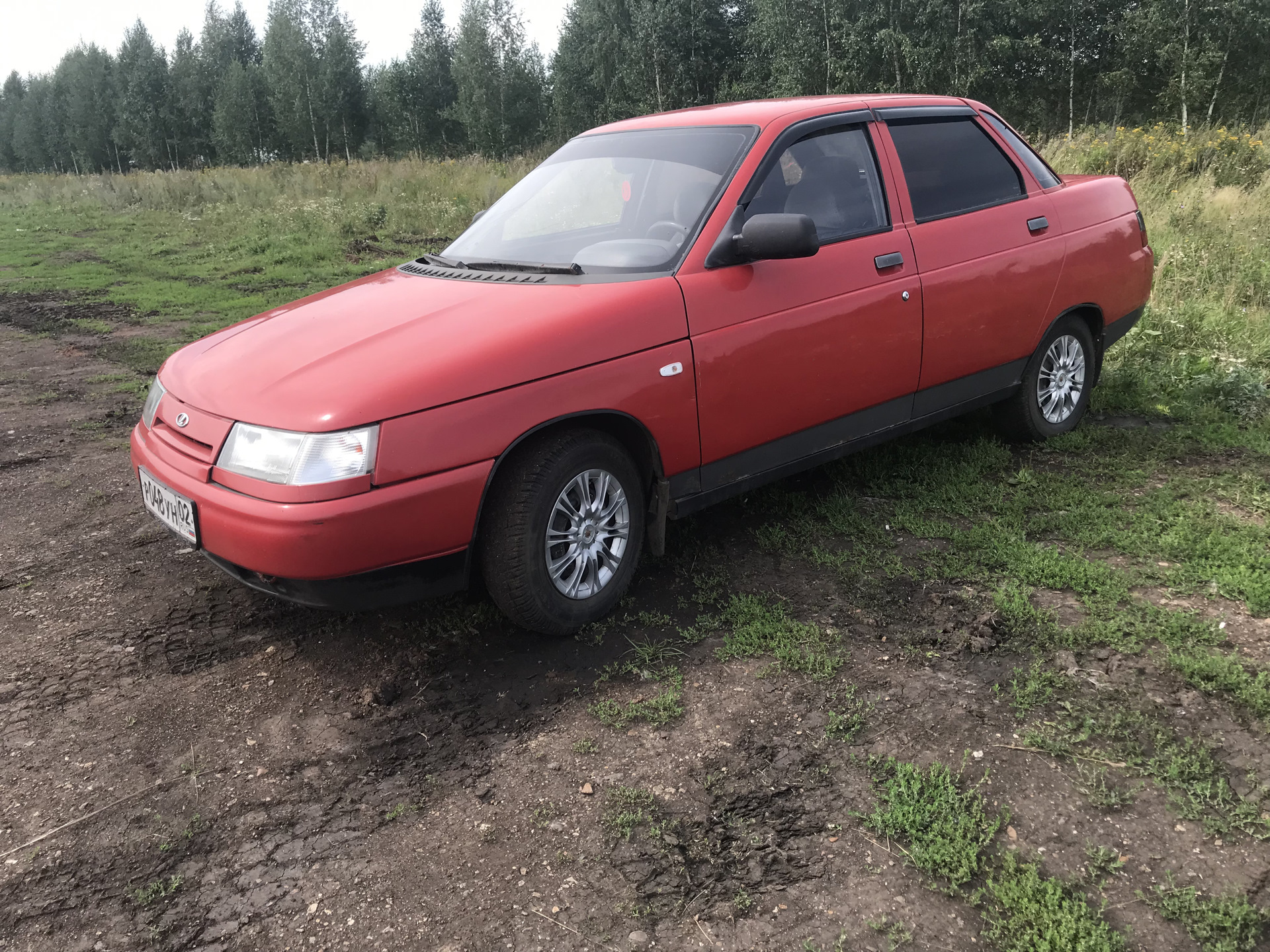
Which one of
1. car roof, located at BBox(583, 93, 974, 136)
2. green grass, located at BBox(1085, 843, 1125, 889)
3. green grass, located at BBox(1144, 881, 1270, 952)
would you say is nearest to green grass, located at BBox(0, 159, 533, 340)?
car roof, located at BBox(583, 93, 974, 136)

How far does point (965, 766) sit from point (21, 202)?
29.3m

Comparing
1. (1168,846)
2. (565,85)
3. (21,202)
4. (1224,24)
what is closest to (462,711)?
(1168,846)

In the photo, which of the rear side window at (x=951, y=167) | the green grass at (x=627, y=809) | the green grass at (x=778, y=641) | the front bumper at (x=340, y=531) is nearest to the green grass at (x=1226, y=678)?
the green grass at (x=778, y=641)

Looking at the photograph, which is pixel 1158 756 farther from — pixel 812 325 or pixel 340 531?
pixel 340 531

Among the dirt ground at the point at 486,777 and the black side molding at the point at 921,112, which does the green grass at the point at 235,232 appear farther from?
the black side molding at the point at 921,112

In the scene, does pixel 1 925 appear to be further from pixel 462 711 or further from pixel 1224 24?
pixel 1224 24

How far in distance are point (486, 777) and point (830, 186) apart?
282 cm

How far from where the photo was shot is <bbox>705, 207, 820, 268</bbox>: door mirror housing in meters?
3.35

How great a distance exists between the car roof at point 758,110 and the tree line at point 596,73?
60.7 ft

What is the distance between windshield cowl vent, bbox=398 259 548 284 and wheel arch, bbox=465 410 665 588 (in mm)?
627

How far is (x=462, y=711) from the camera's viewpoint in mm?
3031

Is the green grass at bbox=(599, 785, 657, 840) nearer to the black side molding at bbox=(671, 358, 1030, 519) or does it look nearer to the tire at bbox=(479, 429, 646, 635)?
the tire at bbox=(479, 429, 646, 635)

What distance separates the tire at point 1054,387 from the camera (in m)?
4.84

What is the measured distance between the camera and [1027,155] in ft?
15.8
